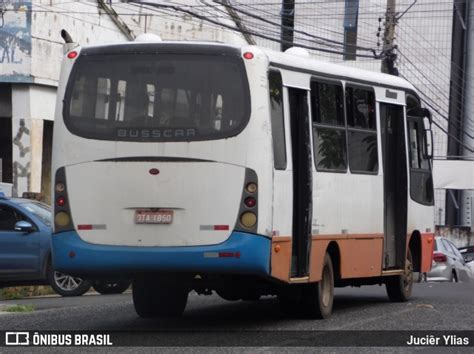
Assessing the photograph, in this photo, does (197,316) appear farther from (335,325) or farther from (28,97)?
(28,97)

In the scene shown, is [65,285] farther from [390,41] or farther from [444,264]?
[390,41]

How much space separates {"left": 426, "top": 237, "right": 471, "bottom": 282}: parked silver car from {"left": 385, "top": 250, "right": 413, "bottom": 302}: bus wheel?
966 centimetres

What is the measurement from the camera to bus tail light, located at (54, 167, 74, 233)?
1283 centimetres

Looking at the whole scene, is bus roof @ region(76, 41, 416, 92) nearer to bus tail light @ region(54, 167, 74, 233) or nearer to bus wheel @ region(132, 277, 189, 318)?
bus tail light @ region(54, 167, 74, 233)

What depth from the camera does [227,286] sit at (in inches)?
539

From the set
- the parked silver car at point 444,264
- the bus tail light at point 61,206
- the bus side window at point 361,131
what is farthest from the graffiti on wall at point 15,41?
the bus tail light at point 61,206

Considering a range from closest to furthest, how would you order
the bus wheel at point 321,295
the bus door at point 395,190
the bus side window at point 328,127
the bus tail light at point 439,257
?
the bus side window at point 328,127 < the bus wheel at point 321,295 < the bus door at point 395,190 < the bus tail light at point 439,257

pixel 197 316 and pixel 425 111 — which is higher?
pixel 425 111

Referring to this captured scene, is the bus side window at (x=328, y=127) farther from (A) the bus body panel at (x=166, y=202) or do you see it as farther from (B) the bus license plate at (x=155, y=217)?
(B) the bus license plate at (x=155, y=217)

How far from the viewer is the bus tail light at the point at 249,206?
12.4m

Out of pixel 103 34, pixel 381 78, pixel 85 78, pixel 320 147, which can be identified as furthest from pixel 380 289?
pixel 103 34

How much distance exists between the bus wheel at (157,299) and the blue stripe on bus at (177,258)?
1620mm

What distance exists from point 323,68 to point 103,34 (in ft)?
70.3

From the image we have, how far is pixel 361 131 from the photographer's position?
15500 millimetres
